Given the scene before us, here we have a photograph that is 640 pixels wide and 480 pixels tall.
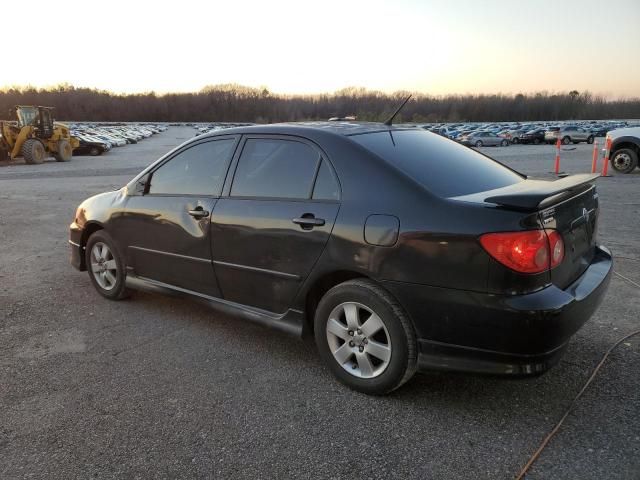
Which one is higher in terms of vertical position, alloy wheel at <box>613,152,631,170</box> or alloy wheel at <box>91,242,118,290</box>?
alloy wheel at <box>613,152,631,170</box>

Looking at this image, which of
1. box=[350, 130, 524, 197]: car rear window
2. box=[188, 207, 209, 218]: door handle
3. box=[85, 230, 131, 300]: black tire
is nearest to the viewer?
box=[350, 130, 524, 197]: car rear window

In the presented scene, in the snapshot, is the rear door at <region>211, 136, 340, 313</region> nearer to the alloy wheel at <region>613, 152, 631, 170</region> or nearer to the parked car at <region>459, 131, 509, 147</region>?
the alloy wheel at <region>613, 152, 631, 170</region>

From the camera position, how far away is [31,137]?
24875 mm

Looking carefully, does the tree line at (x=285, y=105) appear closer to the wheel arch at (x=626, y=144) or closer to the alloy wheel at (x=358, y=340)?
the wheel arch at (x=626, y=144)

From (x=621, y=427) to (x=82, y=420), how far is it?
2907mm

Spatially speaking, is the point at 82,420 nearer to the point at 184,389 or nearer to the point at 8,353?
the point at 184,389

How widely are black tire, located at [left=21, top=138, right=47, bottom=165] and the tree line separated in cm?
8839

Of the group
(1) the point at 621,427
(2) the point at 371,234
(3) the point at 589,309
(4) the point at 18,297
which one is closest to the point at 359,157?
(2) the point at 371,234

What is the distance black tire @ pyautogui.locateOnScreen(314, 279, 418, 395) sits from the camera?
2.91 metres

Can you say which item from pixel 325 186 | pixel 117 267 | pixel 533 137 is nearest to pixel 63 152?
pixel 117 267

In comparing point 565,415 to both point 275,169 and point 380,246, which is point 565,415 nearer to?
point 380,246

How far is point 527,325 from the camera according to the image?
2564 mm

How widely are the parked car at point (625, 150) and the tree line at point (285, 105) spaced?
94774mm

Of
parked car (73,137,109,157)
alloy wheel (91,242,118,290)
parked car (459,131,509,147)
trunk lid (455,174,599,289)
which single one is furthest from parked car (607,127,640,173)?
parked car (73,137,109,157)
